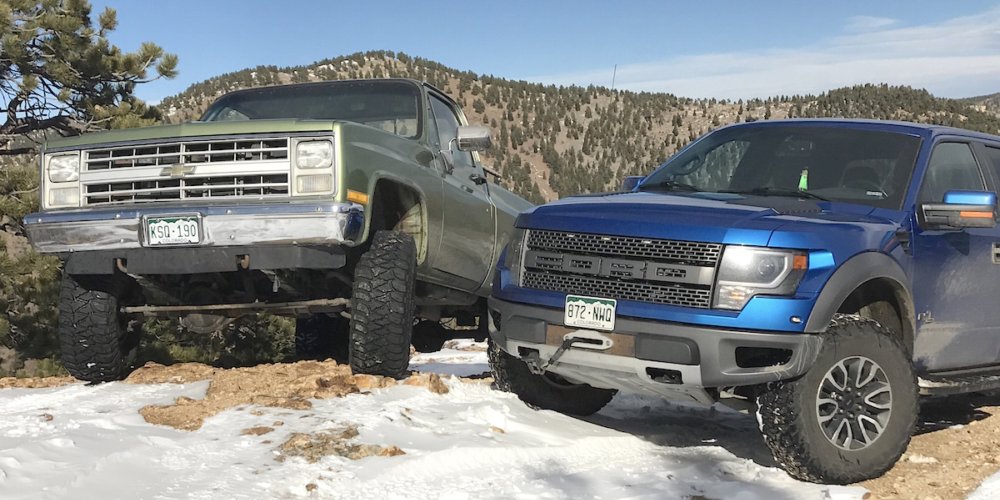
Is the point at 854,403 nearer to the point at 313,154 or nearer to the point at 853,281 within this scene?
the point at 853,281

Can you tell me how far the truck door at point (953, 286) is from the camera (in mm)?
4578

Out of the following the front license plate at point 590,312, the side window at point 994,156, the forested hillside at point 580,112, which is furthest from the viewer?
the forested hillside at point 580,112

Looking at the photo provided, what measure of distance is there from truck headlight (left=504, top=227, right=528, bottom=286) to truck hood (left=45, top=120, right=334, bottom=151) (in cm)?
130

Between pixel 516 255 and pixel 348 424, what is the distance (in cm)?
123

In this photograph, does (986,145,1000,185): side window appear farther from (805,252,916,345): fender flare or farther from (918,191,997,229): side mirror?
(805,252,916,345): fender flare

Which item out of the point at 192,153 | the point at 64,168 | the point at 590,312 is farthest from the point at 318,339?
the point at 590,312

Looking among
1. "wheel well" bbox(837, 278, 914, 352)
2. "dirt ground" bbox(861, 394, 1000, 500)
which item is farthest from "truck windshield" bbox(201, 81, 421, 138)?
"dirt ground" bbox(861, 394, 1000, 500)

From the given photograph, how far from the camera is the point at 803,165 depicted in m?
5.00

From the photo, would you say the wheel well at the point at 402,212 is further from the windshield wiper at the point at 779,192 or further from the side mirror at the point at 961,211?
the side mirror at the point at 961,211

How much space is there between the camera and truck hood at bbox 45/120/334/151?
17.0 ft

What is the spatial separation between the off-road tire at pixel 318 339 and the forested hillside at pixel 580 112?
36.3 metres

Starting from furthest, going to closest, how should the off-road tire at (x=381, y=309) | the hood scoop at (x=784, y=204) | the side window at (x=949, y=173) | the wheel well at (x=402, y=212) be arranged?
the wheel well at (x=402, y=212), the off-road tire at (x=381, y=309), the side window at (x=949, y=173), the hood scoop at (x=784, y=204)

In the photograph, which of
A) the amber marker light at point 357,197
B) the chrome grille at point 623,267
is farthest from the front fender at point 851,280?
the amber marker light at point 357,197

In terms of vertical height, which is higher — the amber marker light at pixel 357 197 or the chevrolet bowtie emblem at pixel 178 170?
the chevrolet bowtie emblem at pixel 178 170
